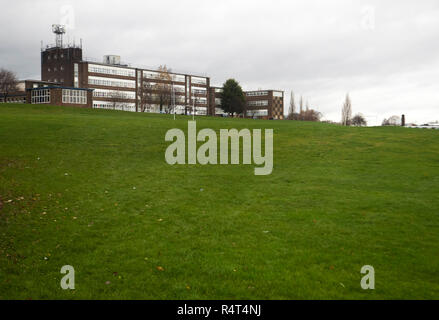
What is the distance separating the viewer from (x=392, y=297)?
760 cm

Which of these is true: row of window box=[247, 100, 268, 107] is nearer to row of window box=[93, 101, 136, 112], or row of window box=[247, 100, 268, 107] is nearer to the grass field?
row of window box=[93, 101, 136, 112]

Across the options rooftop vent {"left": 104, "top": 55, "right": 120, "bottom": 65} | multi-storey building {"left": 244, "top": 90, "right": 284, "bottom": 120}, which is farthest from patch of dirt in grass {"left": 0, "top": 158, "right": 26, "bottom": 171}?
multi-storey building {"left": 244, "top": 90, "right": 284, "bottom": 120}

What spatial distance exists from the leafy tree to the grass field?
350 feet

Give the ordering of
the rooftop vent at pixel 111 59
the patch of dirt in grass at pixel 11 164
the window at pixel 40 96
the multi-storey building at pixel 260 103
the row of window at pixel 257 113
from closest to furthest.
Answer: the patch of dirt in grass at pixel 11 164 < the window at pixel 40 96 < the rooftop vent at pixel 111 59 < the multi-storey building at pixel 260 103 < the row of window at pixel 257 113

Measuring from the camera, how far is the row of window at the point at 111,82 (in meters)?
116

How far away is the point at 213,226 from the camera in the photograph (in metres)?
12.0

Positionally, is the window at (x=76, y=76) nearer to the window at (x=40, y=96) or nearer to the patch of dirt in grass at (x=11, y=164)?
the window at (x=40, y=96)

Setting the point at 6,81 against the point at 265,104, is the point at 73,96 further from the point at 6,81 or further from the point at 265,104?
the point at 265,104

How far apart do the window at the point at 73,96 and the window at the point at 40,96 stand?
170 inches

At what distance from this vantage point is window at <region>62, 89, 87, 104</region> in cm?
9319

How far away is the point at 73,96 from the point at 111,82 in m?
27.2

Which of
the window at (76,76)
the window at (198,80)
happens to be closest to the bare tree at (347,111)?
the window at (198,80)

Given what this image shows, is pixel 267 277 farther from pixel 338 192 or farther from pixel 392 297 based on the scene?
pixel 338 192

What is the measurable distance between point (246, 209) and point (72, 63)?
116 m
